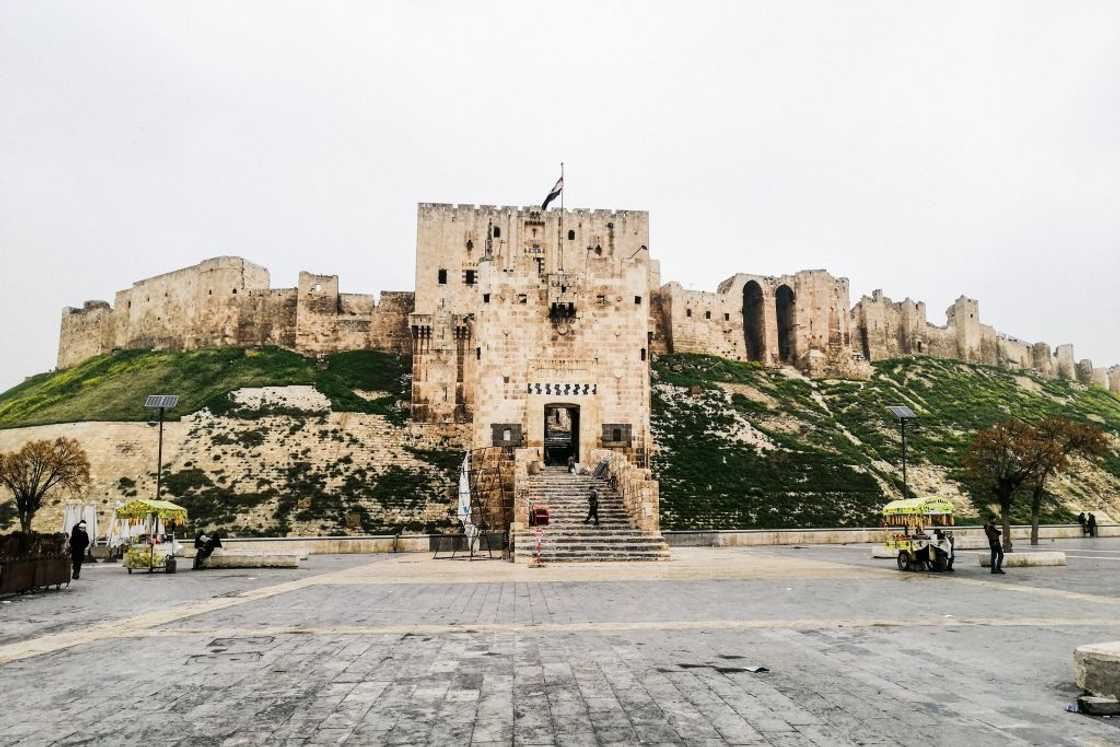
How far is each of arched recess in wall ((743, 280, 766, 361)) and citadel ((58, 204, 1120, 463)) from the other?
17cm

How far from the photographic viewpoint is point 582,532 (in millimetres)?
22297

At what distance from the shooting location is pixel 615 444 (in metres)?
30.1

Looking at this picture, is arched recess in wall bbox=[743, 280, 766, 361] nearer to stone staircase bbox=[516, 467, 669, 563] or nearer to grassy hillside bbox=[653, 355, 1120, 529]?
grassy hillside bbox=[653, 355, 1120, 529]

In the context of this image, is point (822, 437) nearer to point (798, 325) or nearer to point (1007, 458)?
point (798, 325)

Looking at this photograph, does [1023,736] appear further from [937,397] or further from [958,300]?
[958,300]

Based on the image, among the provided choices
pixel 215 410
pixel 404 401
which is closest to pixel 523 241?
pixel 404 401

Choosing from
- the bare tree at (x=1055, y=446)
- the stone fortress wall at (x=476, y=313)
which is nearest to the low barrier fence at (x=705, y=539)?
the bare tree at (x=1055, y=446)

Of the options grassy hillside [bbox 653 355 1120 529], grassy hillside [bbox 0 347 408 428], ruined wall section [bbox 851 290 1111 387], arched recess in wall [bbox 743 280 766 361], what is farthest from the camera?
ruined wall section [bbox 851 290 1111 387]

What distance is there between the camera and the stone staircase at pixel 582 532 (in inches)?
823

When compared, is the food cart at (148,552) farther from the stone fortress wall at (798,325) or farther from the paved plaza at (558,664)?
the stone fortress wall at (798,325)

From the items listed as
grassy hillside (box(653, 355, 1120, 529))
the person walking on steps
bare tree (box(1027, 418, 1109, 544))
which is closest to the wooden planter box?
the person walking on steps

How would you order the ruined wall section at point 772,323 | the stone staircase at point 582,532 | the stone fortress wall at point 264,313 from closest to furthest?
the stone staircase at point 582,532 → the stone fortress wall at point 264,313 → the ruined wall section at point 772,323

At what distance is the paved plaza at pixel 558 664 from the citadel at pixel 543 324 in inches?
638

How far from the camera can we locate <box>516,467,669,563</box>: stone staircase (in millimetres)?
20906
